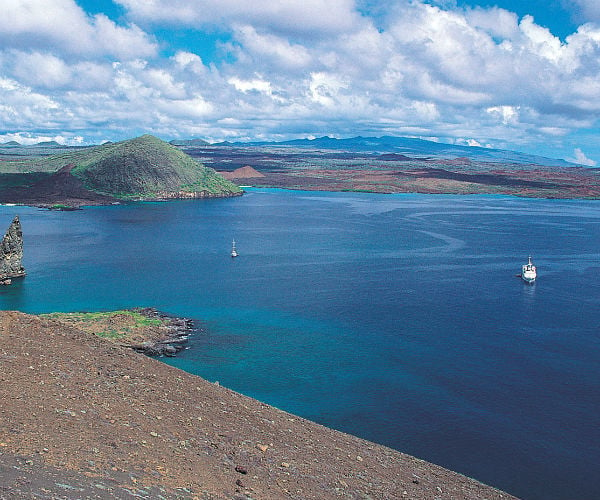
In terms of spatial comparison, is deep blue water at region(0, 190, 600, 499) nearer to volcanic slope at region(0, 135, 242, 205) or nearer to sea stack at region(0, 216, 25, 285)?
sea stack at region(0, 216, 25, 285)

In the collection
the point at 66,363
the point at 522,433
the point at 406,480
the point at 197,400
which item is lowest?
the point at 522,433

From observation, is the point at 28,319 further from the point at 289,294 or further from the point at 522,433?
the point at 289,294

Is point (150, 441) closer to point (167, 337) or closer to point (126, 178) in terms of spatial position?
point (167, 337)

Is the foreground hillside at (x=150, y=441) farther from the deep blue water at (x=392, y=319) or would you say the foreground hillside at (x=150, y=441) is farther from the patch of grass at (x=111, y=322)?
the patch of grass at (x=111, y=322)

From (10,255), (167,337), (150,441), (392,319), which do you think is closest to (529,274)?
(392,319)

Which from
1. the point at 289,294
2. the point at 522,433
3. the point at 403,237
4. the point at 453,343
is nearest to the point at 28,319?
the point at 522,433
